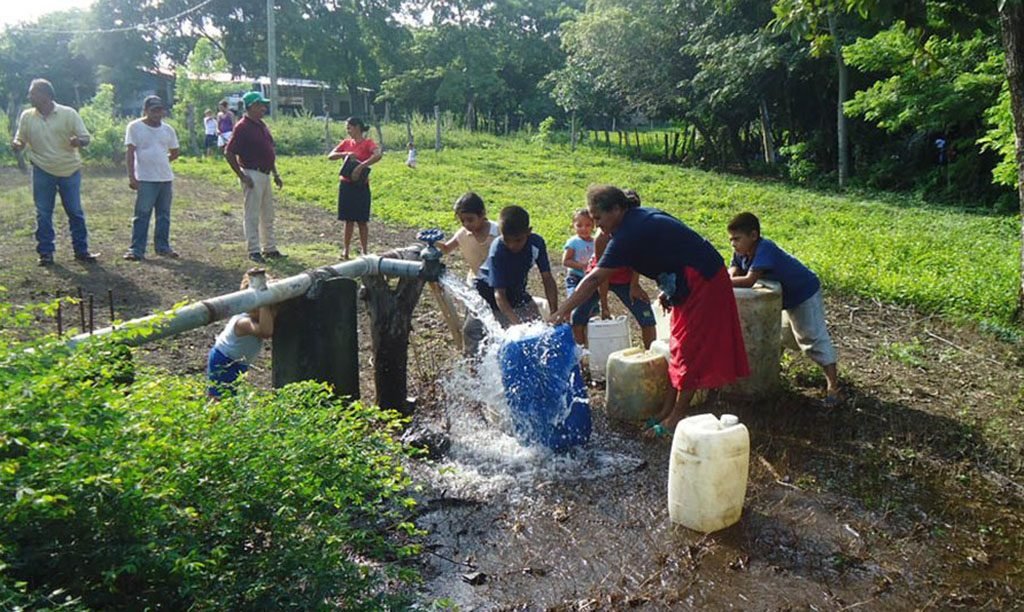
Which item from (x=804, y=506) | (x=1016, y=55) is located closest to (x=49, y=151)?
→ (x=804, y=506)

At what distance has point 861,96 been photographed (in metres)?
16.1

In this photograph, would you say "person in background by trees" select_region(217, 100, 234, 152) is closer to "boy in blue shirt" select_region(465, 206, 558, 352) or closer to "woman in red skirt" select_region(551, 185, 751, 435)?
"boy in blue shirt" select_region(465, 206, 558, 352)

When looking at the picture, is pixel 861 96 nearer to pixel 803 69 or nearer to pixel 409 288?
pixel 803 69

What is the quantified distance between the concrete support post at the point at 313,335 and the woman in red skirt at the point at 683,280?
1.22 meters

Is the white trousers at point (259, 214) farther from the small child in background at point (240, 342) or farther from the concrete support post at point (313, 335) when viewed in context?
the concrete support post at point (313, 335)

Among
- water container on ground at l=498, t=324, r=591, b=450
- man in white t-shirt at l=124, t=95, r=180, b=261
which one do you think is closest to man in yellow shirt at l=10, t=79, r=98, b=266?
man in white t-shirt at l=124, t=95, r=180, b=261

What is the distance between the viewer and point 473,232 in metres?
5.91

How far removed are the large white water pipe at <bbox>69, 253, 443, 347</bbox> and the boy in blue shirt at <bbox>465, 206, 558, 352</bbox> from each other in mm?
571

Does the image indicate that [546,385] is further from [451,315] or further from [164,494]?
[164,494]

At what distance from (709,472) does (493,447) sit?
1.48m

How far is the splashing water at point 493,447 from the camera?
14.8 ft

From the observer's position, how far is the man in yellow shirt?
8.09 metres

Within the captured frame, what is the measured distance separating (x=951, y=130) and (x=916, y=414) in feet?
50.6

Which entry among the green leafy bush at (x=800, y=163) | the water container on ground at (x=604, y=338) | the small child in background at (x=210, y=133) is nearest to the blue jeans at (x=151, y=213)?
the water container on ground at (x=604, y=338)
